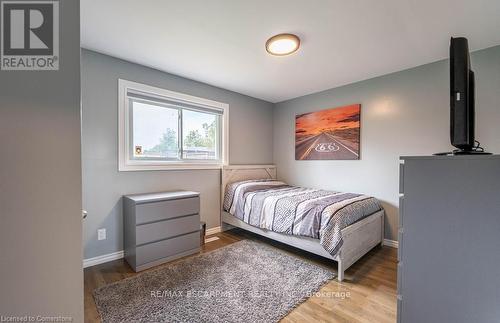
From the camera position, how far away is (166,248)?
2.32 meters

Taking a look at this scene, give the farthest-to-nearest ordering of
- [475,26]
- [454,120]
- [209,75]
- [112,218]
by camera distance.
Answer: [209,75], [112,218], [475,26], [454,120]

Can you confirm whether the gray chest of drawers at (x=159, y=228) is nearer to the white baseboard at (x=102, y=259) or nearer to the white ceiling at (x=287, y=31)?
the white baseboard at (x=102, y=259)

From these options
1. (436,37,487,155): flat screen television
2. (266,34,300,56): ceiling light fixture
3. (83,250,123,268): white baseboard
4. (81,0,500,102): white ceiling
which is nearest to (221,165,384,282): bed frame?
(436,37,487,155): flat screen television

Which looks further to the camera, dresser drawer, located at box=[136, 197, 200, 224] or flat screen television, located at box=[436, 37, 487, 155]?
dresser drawer, located at box=[136, 197, 200, 224]

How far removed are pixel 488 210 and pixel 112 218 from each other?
9.83 ft

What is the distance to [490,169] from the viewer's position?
846 mm

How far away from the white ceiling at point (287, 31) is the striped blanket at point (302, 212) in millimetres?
1649

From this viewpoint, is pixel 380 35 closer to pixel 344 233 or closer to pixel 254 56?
pixel 254 56

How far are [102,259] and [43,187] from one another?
1.96 meters

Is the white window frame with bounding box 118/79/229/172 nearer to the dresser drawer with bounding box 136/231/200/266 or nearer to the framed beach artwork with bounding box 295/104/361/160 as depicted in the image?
the dresser drawer with bounding box 136/231/200/266

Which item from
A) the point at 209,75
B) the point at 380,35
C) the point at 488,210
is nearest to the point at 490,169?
the point at 488,210

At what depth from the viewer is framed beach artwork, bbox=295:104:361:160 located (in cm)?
316

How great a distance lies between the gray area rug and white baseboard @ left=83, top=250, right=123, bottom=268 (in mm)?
576

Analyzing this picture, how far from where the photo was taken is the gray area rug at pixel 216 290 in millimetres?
1528
